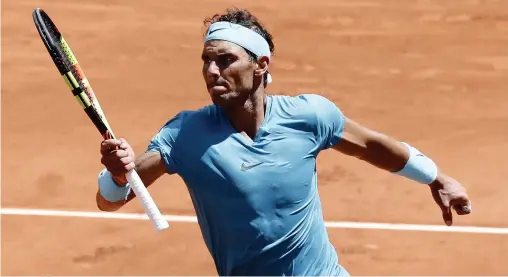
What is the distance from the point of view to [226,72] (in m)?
4.68

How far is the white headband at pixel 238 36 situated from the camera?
15.6 ft

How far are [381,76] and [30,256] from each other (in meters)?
3.72

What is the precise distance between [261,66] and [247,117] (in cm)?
26

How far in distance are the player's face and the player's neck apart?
0.17 feet

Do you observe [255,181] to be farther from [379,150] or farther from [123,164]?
[379,150]

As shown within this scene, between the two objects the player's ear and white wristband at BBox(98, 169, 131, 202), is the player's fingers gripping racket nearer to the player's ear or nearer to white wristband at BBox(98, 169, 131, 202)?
white wristband at BBox(98, 169, 131, 202)

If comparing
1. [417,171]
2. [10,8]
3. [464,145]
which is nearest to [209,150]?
[417,171]

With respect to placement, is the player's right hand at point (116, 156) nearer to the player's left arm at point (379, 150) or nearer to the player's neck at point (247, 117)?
the player's neck at point (247, 117)

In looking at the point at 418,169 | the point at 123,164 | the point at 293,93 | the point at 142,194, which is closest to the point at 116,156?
the point at 123,164

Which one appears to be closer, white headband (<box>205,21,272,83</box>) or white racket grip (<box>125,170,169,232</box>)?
white racket grip (<box>125,170,169,232</box>)

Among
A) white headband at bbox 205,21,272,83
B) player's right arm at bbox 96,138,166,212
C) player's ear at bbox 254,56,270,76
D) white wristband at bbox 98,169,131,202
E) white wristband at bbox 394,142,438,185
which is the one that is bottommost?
white wristband at bbox 394,142,438,185

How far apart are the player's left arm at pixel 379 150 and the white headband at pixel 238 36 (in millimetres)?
339

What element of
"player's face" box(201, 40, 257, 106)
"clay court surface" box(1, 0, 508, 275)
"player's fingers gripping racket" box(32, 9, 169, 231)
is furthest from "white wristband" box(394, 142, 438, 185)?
"clay court surface" box(1, 0, 508, 275)

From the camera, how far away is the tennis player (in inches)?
184
